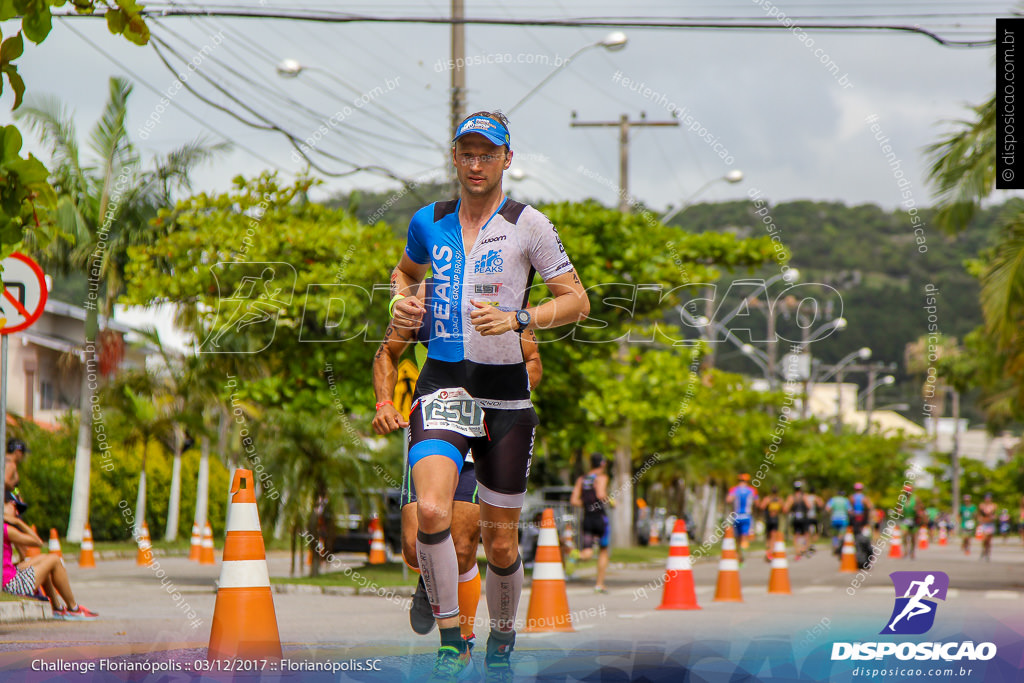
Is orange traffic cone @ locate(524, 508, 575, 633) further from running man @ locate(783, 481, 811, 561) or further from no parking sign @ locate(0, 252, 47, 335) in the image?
running man @ locate(783, 481, 811, 561)

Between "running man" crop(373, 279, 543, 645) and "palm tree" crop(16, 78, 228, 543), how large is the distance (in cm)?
1497

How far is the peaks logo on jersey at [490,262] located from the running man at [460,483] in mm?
257

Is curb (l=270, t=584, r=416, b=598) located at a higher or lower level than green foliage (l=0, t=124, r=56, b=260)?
lower

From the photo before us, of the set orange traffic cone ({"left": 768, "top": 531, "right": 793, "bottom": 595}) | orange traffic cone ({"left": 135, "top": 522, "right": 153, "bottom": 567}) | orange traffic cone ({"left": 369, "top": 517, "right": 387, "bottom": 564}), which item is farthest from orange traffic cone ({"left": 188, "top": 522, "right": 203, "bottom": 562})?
orange traffic cone ({"left": 768, "top": 531, "right": 793, "bottom": 595})

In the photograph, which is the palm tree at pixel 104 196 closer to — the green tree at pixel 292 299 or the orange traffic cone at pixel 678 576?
the green tree at pixel 292 299

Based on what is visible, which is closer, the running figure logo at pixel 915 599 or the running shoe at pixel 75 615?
the running figure logo at pixel 915 599

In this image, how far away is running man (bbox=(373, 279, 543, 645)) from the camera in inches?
204

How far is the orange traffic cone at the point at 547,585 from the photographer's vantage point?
834 centimetres

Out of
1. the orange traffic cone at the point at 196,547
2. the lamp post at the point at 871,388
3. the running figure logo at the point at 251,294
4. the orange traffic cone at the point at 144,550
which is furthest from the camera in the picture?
the lamp post at the point at 871,388

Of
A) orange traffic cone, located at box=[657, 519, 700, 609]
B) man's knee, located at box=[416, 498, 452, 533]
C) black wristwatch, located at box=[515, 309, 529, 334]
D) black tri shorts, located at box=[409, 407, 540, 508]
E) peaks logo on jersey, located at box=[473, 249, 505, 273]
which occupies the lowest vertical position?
orange traffic cone, located at box=[657, 519, 700, 609]

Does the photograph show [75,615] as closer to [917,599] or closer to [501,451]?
[501,451]

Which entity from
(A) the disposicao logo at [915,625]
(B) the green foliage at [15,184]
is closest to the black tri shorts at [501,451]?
(B) the green foliage at [15,184]

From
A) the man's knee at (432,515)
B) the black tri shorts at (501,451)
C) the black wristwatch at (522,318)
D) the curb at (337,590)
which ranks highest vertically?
the black wristwatch at (522,318)

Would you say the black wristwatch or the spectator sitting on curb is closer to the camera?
the black wristwatch
